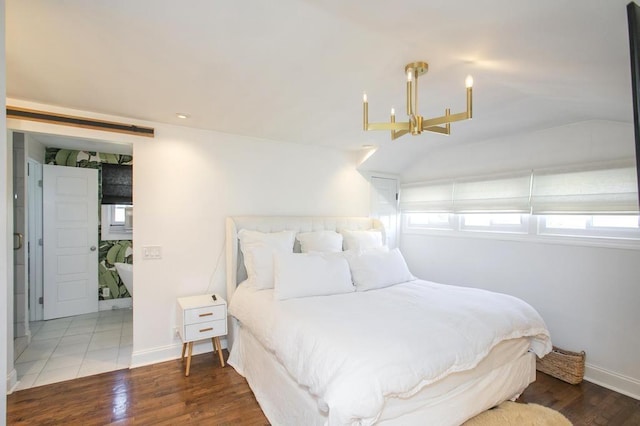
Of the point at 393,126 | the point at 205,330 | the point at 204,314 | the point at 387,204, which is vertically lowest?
the point at 205,330

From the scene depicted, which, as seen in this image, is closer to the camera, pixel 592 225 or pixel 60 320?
pixel 592 225

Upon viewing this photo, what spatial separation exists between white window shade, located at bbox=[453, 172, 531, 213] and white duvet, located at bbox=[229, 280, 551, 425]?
1.22 meters

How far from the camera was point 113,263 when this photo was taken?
457cm

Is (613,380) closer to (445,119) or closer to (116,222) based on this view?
(445,119)

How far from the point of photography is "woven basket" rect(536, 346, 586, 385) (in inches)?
103

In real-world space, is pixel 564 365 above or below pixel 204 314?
below

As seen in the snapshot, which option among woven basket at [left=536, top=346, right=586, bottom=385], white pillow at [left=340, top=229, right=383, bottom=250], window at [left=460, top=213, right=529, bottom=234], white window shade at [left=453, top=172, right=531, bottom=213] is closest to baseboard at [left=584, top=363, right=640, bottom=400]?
woven basket at [left=536, top=346, right=586, bottom=385]

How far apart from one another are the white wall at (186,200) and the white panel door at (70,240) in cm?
207

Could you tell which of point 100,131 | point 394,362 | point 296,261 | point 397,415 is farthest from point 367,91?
point 100,131

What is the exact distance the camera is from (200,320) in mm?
2740

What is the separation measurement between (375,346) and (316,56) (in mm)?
1616

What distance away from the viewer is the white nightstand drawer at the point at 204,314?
2691 mm

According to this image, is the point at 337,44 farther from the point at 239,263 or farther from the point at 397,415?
the point at 239,263

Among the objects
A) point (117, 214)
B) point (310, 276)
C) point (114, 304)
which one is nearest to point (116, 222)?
point (117, 214)
